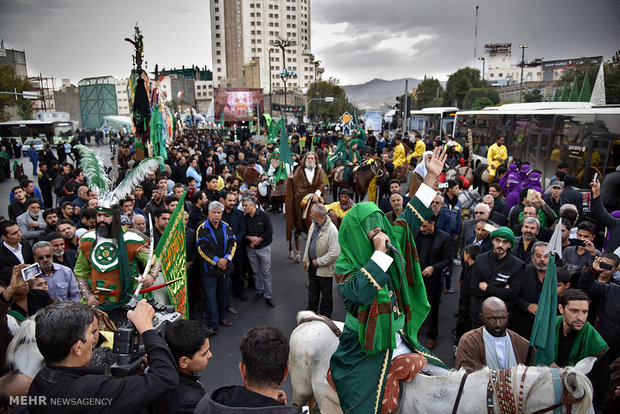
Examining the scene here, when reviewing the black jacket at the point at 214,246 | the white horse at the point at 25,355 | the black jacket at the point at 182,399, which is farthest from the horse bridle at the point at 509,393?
the black jacket at the point at 214,246

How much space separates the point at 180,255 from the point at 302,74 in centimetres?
11970

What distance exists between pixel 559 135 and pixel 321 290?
10.3 metres

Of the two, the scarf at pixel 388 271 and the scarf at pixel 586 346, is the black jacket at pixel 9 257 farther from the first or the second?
the scarf at pixel 586 346

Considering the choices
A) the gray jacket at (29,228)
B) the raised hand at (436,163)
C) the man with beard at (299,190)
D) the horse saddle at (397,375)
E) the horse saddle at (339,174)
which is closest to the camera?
the horse saddle at (397,375)

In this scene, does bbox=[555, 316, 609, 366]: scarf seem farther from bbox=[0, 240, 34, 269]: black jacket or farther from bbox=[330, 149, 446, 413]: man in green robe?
bbox=[0, 240, 34, 269]: black jacket

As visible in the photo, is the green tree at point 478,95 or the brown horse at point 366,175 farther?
the green tree at point 478,95

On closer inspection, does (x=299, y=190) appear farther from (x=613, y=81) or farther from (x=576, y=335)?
(x=613, y=81)

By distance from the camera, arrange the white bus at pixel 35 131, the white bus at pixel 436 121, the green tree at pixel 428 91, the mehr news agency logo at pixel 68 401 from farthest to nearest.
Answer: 1. the green tree at pixel 428 91
2. the white bus at pixel 35 131
3. the white bus at pixel 436 121
4. the mehr news agency logo at pixel 68 401

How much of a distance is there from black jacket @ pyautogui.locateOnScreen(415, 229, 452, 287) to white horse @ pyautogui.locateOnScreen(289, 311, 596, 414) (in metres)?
2.28

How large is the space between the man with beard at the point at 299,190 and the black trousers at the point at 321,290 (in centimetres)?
233

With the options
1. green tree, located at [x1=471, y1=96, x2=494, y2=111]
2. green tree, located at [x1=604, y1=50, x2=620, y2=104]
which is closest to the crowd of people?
green tree, located at [x1=604, y1=50, x2=620, y2=104]

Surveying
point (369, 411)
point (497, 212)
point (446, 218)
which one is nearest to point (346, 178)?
point (497, 212)

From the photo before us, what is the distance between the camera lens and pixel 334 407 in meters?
3.29

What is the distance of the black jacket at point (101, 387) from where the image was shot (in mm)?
1897
